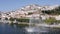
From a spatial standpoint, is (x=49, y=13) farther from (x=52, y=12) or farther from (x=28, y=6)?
(x=28, y=6)

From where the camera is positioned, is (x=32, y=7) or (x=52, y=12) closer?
(x=52, y=12)

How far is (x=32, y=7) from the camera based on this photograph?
64688mm

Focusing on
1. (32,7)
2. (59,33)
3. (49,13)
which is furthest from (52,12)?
(59,33)

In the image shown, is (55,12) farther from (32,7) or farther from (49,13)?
(32,7)

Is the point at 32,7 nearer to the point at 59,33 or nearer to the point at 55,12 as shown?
the point at 55,12

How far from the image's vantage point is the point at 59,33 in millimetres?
19156

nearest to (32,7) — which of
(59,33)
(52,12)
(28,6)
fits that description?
(28,6)

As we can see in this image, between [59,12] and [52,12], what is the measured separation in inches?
99.1

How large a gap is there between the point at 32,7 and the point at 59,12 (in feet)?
72.2

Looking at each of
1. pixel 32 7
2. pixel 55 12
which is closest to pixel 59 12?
pixel 55 12

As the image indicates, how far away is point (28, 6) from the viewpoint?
223 ft

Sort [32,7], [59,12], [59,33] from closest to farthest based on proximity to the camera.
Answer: [59,33], [59,12], [32,7]

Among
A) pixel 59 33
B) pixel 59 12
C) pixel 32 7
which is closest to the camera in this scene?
pixel 59 33

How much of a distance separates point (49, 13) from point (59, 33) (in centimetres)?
2589
